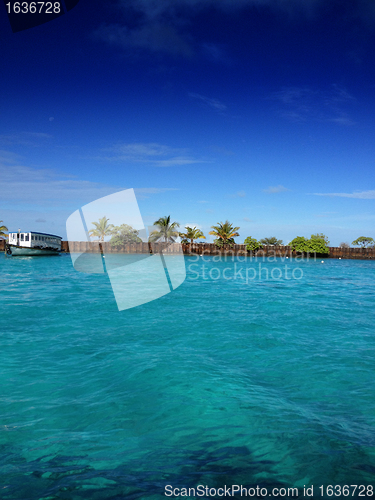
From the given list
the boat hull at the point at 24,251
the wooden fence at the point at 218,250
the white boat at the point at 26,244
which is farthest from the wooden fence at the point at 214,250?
the boat hull at the point at 24,251

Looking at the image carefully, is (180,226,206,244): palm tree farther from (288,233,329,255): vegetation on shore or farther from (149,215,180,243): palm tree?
(288,233,329,255): vegetation on shore

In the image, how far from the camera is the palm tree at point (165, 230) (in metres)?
56.8

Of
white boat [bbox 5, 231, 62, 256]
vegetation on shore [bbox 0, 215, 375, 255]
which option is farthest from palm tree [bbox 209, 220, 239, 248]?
white boat [bbox 5, 231, 62, 256]

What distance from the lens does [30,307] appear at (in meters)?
13.6

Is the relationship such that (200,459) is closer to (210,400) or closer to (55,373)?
(210,400)

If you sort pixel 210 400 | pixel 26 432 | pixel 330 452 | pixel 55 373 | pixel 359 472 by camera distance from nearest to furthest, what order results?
pixel 359 472 < pixel 330 452 < pixel 26 432 < pixel 210 400 < pixel 55 373

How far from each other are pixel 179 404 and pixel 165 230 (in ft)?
171

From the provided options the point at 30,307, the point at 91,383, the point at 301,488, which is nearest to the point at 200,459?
the point at 301,488

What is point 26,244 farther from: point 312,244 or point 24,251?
point 312,244

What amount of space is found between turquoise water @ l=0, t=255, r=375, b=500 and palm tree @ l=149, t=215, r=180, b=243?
4500 cm

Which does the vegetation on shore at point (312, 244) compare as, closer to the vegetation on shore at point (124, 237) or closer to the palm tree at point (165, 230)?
the palm tree at point (165, 230)

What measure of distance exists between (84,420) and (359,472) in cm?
375

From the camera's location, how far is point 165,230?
5712 centimetres

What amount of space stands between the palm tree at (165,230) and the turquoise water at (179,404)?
44995mm
